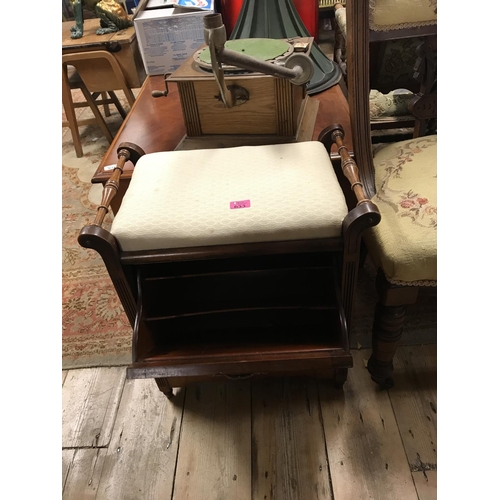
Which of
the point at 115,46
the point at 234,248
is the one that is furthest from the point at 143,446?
the point at 115,46

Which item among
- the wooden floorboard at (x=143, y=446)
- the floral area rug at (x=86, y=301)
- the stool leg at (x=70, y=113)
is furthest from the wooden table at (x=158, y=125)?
the stool leg at (x=70, y=113)

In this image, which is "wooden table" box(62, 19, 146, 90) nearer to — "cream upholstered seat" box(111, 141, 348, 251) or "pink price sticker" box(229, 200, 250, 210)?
"cream upholstered seat" box(111, 141, 348, 251)

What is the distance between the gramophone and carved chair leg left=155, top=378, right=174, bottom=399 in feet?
1.74

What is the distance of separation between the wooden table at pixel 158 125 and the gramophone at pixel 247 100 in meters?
0.10

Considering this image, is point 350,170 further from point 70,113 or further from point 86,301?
point 70,113

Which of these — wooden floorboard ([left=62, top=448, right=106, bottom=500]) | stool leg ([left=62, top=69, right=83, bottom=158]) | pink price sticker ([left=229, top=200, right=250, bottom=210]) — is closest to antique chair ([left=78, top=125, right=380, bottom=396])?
pink price sticker ([left=229, top=200, right=250, bottom=210])

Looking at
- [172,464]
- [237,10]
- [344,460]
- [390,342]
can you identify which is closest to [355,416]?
[344,460]

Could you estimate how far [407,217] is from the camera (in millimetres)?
777

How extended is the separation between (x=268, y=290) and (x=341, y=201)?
1.08ft

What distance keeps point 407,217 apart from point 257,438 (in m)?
0.58

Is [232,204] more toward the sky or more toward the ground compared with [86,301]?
more toward the sky

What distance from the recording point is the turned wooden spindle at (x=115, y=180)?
2.33 feet

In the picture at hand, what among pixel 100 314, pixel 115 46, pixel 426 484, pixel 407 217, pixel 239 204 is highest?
pixel 115 46

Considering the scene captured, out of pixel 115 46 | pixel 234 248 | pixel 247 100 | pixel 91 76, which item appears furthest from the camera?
pixel 91 76
